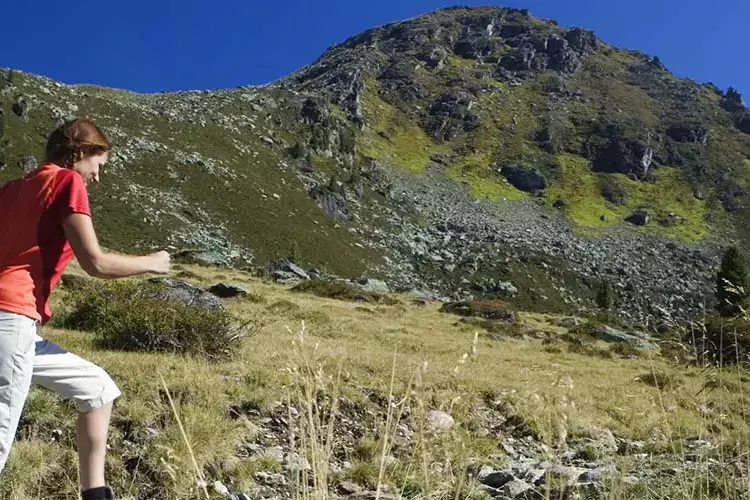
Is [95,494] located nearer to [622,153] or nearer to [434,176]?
→ [434,176]

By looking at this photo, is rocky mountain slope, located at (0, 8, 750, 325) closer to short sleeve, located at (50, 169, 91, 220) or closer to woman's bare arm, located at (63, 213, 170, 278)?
woman's bare arm, located at (63, 213, 170, 278)

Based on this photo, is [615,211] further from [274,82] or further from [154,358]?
[154,358]

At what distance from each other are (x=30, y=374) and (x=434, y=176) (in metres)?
137

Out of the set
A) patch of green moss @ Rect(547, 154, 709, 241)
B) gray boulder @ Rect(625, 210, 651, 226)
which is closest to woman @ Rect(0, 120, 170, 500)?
patch of green moss @ Rect(547, 154, 709, 241)

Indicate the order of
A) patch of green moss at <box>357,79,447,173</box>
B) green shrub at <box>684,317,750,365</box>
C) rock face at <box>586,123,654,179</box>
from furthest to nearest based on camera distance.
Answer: rock face at <box>586,123,654,179</box> → patch of green moss at <box>357,79,447,173</box> → green shrub at <box>684,317,750,365</box>

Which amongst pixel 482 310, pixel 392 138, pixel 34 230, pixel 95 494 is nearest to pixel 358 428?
pixel 95 494

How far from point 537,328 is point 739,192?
138m

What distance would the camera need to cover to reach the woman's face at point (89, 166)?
384 cm

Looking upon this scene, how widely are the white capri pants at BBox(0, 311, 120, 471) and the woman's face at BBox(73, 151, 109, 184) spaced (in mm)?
957

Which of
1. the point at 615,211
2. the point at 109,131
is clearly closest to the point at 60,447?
the point at 109,131

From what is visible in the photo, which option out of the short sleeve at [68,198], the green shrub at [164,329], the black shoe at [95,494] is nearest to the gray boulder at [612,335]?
the green shrub at [164,329]

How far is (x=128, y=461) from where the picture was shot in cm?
593

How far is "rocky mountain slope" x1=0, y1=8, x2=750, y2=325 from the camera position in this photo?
68.2 metres

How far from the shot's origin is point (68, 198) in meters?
3.53
